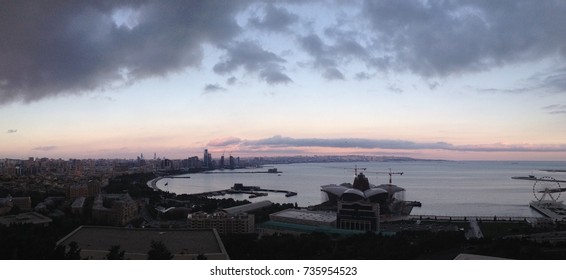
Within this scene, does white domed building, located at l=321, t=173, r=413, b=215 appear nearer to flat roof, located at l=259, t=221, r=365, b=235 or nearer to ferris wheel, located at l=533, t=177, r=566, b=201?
flat roof, located at l=259, t=221, r=365, b=235

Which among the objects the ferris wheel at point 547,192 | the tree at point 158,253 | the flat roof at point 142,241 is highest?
the tree at point 158,253

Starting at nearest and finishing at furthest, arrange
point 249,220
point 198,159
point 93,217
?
point 249,220 → point 93,217 → point 198,159

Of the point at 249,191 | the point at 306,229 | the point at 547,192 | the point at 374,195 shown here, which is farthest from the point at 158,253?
the point at 249,191

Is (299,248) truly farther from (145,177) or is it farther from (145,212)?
(145,177)

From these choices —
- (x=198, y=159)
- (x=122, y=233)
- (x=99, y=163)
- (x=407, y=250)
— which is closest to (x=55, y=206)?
(x=122, y=233)

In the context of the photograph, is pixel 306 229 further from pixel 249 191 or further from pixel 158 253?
pixel 249 191

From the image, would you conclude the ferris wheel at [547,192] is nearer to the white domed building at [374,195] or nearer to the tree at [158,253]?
the white domed building at [374,195]

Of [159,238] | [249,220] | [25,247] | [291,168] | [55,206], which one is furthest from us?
[291,168]

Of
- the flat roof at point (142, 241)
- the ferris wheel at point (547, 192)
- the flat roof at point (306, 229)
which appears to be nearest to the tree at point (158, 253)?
the flat roof at point (142, 241)
